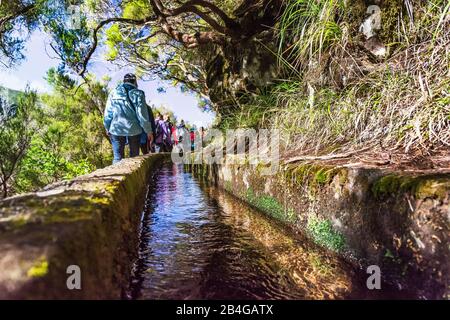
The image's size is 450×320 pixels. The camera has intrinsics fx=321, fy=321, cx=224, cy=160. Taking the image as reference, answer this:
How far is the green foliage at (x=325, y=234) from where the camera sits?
1813 mm

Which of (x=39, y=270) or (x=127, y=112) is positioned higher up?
(x=127, y=112)

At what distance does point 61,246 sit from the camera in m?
0.85

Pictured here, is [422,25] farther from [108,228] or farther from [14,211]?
[14,211]

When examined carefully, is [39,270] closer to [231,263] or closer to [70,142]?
[231,263]

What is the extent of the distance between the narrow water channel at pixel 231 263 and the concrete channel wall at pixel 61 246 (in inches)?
8.8

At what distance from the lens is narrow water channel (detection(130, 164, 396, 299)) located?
140 centimetres

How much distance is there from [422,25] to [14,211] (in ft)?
9.50

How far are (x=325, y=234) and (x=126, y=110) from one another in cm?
339

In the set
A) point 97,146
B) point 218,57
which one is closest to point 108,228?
point 218,57

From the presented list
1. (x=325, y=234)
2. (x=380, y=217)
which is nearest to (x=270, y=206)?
(x=325, y=234)

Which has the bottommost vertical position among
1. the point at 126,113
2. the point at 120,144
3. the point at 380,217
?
the point at 380,217

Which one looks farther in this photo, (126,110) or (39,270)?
(126,110)

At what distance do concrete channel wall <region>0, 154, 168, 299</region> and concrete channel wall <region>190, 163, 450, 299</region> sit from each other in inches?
44.9

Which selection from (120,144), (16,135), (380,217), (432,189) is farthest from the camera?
(16,135)
